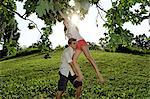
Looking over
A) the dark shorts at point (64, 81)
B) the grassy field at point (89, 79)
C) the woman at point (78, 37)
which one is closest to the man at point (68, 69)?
the dark shorts at point (64, 81)

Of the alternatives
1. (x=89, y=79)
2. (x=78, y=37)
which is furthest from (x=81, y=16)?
(x=89, y=79)

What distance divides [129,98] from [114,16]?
9840 mm

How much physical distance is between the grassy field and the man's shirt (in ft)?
20.2

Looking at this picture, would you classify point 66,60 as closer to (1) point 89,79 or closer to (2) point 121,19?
(2) point 121,19

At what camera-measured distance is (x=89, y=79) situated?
77.2 ft

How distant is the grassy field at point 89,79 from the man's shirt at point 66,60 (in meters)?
6.15

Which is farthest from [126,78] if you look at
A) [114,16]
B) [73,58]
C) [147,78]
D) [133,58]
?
[114,16]

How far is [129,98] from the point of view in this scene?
17562mm

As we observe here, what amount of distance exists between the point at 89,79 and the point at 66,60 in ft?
42.7

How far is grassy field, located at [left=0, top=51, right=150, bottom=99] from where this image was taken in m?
18.7

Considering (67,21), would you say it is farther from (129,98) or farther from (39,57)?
(39,57)

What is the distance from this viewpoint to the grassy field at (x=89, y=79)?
18.7 meters

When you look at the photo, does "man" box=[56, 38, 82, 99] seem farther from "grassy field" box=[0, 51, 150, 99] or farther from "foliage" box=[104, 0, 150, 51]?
"grassy field" box=[0, 51, 150, 99]

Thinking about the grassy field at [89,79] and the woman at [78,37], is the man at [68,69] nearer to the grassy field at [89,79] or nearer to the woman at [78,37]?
the woman at [78,37]
